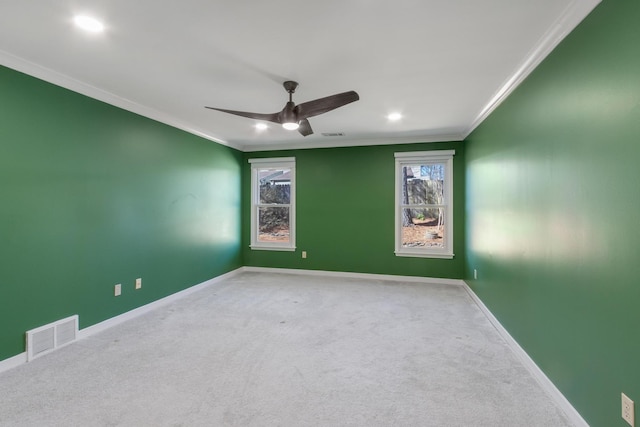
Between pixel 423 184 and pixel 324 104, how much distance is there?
129 inches

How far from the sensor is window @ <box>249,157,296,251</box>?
5.75 metres

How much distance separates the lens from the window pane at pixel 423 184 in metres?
5.15

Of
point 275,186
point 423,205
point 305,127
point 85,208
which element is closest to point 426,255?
point 423,205

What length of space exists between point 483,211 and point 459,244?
135 centimetres

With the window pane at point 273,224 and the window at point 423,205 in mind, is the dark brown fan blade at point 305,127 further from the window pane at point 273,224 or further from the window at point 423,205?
the window pane at point 273,224

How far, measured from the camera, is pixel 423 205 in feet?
17.0

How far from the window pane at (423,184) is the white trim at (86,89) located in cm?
355

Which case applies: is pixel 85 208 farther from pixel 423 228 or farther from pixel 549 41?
pixel 423 228

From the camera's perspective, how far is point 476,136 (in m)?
4.09

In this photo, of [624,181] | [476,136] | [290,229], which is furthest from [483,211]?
[290,229]

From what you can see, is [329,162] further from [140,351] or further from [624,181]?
[624,181]

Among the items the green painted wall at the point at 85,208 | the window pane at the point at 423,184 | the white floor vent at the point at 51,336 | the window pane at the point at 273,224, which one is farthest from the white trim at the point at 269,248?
the white floor vent at the point at 51,336

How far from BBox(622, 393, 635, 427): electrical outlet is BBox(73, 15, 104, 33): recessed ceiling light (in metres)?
3.52

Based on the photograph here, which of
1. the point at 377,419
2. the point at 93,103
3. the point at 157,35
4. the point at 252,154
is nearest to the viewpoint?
the point at 377,419
